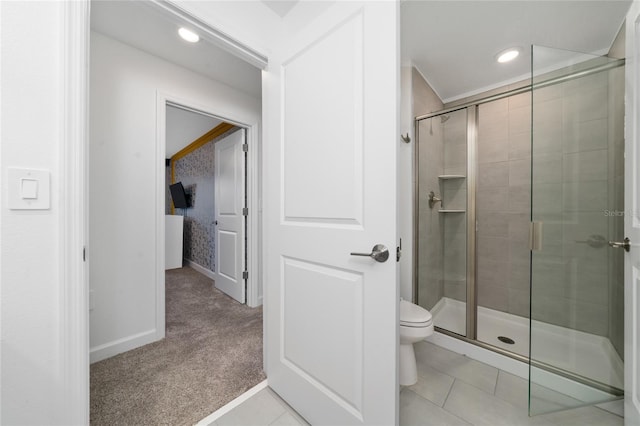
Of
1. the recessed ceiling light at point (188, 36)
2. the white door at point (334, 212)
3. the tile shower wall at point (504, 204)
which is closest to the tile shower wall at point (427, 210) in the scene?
the tile shower wall at point (504, 204)

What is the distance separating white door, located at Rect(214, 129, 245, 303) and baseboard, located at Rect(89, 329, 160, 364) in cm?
93

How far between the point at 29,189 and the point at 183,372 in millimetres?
1420

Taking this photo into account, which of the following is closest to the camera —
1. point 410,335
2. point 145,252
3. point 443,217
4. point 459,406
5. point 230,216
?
point 459,406

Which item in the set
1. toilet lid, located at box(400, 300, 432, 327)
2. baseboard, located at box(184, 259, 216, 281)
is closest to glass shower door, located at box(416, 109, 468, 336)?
toilet lid, located at box(400, 300, 432, 327)

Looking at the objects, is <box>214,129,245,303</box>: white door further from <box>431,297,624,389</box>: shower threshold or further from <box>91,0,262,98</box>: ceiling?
<box>431,297,624,389</box>: shower threshold

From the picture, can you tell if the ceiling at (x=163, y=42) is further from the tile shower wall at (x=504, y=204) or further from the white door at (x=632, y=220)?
the tile shower wall at (x=504, y=204)

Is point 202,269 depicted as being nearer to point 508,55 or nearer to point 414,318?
point 414,318

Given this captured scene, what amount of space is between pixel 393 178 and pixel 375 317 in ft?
1.80

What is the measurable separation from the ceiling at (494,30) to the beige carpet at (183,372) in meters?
2.56

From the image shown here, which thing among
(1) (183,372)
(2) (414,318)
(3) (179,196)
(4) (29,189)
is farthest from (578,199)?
(3) (179,196)

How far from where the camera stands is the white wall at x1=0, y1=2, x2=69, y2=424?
0.70m

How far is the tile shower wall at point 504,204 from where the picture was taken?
211 centimetres

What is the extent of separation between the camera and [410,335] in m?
1.41

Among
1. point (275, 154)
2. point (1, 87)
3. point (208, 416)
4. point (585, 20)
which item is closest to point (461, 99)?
point (585, 20)
